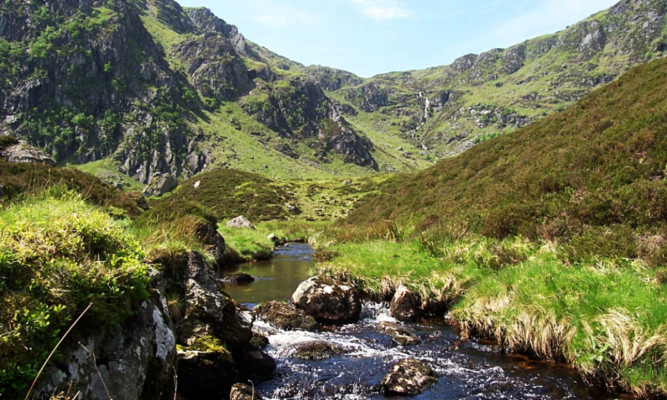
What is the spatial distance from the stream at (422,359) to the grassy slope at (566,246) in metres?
0.58

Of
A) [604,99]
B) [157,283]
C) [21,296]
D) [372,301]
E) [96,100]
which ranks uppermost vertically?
[96,100]

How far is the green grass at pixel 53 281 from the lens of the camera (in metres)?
3.80

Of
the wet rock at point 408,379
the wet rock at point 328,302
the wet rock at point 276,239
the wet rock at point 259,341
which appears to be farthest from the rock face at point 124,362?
the wet rock at point 276,239

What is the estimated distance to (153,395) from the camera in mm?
5523

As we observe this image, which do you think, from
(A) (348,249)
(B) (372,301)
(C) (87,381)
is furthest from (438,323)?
(C) (87,381)

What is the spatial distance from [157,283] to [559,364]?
917cm

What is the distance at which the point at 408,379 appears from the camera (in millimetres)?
8492

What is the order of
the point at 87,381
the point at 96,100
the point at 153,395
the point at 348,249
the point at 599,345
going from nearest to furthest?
the point at 87,381 → the point at 153,395 → the point at 599,345 → the point at 348,249 → the point at 96,100

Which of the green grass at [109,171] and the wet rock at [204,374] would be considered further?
the green grass at [109,171]

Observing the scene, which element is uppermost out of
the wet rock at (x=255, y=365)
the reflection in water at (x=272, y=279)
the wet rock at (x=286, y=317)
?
the wet rock at (x=255, y=365)

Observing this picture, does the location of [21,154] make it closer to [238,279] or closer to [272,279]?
[238,279]

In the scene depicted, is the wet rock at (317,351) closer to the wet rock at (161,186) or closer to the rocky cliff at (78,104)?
the wet rock at (161,186)

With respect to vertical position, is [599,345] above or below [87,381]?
below

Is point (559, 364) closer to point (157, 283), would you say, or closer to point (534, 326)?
point (534, 326)
